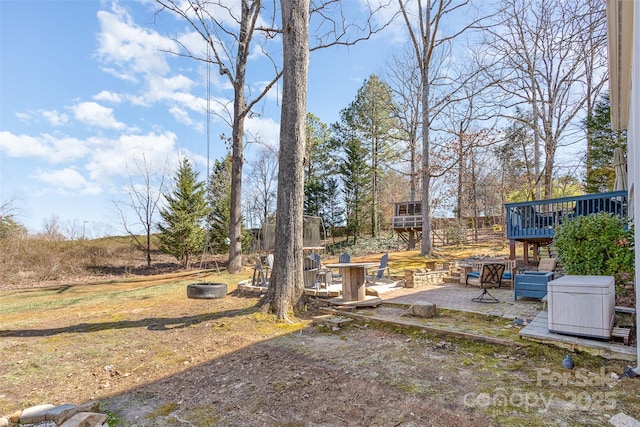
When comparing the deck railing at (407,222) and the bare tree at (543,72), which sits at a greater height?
the bare tree at (543,72)

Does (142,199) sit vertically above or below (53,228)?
above

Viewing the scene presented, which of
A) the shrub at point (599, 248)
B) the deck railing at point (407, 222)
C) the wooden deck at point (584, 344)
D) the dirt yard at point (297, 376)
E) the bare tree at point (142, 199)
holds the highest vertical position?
the bare tree at point (142, 199)

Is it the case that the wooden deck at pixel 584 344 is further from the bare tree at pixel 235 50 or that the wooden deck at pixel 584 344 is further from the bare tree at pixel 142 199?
the bare tree at pixel 142 199

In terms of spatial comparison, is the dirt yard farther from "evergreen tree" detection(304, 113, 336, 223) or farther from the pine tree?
"evergreen tree" detection(304, 113, 336, 223)

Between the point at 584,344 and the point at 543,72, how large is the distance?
16.8 m

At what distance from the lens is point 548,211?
9.30 m

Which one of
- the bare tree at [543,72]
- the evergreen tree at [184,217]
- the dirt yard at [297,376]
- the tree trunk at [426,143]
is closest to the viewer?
the dirt yard at [297,376]

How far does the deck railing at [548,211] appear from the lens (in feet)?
25.9

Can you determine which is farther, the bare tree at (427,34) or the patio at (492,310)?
the bare tree at (427,34)

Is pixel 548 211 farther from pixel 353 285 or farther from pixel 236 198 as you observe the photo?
pixel 236 198

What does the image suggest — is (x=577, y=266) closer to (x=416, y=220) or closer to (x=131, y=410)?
(x=131, y=410)

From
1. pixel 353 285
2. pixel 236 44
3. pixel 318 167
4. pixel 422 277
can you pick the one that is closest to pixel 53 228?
pixel 236 44

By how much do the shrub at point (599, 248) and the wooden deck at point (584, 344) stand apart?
1799 millimetres

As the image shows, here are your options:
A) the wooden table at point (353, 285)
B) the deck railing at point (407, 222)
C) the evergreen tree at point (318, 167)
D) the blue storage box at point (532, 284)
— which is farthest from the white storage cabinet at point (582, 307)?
the evergreen tree at point (318, 167)
